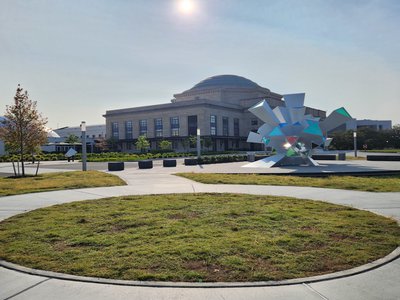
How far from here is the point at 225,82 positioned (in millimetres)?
99938

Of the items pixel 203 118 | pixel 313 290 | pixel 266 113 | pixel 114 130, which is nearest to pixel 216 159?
pixel 266 113

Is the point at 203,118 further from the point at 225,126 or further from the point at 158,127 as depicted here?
the point at 158,127

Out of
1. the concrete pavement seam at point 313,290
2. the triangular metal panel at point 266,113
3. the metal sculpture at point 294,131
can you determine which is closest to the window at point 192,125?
the metal sculpture at point 294,131

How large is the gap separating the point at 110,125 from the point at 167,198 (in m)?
90.2

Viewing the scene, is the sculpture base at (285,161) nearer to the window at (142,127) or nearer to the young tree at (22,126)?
the young tree at (22,126)

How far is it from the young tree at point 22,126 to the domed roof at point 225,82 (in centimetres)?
7964

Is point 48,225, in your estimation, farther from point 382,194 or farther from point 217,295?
point 382,194

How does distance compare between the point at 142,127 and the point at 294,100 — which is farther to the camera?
the point at 142,127

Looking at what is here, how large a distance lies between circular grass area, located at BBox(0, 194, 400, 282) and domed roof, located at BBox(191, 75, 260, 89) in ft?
304

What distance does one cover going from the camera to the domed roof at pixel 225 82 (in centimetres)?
9925

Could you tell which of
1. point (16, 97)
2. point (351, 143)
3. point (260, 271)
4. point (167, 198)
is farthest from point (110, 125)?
point (260, 271)

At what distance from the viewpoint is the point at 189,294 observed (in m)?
3.77

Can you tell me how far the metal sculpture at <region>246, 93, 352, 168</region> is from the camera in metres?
23.5

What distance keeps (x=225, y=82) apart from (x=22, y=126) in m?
82.8
